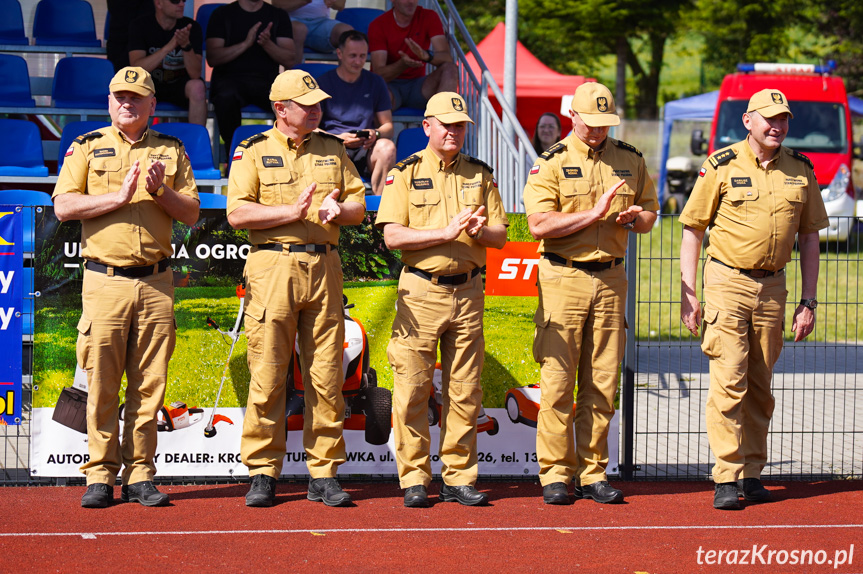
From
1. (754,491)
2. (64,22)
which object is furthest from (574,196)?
(64,22)

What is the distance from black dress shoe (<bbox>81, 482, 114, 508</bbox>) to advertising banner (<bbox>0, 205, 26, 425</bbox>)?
30.1 inches

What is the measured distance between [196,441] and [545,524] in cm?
215

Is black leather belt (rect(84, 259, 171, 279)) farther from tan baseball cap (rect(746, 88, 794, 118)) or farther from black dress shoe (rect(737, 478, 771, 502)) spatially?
black dress shoe (rect(737, 478, 771, 502))

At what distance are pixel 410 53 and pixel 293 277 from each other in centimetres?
511

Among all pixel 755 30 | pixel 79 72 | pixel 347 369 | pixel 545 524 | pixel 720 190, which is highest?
pixel 755 30

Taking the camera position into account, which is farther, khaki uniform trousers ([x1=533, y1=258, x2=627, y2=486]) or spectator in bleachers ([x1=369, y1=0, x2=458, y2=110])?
spectator in bleachers ([x1=369, y1=0, x2=458, y2=110])

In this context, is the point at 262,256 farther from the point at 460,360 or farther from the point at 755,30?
the point at 755,30

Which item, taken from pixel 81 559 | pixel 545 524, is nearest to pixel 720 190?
pixel 545 524

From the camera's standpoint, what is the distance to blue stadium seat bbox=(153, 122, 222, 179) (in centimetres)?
905

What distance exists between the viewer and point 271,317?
5.54 m

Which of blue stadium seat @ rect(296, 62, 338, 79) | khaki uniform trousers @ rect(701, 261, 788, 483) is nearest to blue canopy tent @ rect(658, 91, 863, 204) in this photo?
blue stadium seat @ rect(296, 62, 338, 79)

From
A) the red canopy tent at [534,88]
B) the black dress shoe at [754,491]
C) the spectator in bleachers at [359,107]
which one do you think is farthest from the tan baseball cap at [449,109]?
the red canopy tent at [534,88]

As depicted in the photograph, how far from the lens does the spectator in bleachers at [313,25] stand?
10.6 metres

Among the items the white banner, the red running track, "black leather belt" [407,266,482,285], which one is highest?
"black leather belt" [407,266,482,285]
